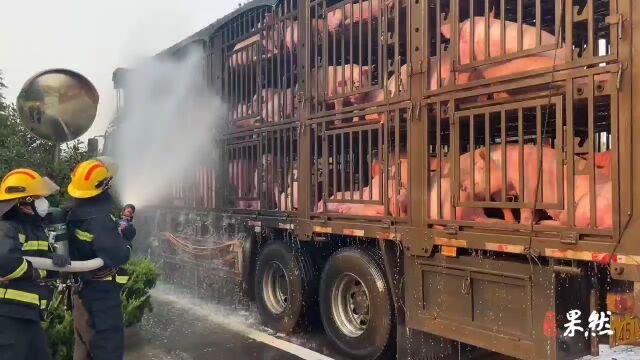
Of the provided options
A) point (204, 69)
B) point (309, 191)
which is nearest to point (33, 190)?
point (309, 191)

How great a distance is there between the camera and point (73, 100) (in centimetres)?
457

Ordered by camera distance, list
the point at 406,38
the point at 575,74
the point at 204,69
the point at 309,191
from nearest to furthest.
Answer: the point at 575,74
the point at 406,38
the point at 309,191
the point at 204,69

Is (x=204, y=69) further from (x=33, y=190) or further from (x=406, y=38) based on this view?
(x=33, y=190)

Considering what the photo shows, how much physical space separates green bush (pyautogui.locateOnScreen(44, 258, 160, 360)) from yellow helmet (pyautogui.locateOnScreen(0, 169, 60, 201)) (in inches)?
41.8

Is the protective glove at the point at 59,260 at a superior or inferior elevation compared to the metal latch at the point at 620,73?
inferior

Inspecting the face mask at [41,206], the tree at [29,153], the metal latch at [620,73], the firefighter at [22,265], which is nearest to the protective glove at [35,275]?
the firefighter at [22,265]

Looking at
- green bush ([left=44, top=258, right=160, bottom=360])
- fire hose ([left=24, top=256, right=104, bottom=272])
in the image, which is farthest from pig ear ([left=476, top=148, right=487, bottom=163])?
green bush ([left=44, top=258, right=160, bottom=360])

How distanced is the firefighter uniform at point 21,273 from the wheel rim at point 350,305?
277 centimetres

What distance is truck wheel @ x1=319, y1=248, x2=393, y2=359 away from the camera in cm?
511

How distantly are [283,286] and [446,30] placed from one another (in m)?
3.63

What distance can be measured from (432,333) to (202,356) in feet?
7.73

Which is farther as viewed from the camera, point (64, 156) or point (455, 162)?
point (64, 156)

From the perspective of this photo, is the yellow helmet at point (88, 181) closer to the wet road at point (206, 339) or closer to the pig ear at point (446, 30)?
the wet road at point (206, 339)

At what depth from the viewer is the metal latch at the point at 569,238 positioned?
353 cm
